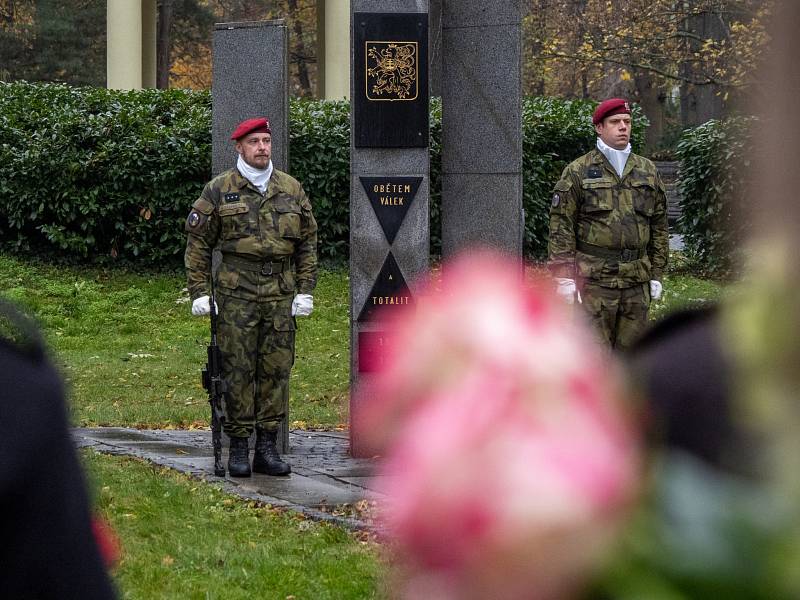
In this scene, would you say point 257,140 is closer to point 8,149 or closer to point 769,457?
point 769,457

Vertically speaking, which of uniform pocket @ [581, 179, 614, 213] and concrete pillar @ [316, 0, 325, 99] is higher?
concrete pillar @ [316, 0, 325, 99]

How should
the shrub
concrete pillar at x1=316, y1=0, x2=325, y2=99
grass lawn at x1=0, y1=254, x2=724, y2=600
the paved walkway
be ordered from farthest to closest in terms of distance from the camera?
1. concrete pillar at x1=316, y1=0, x2=325, y2=99
2. the shrub
3. the paved walkway
4. grass lawn at x1=0, y1=254, x2=724, y2=600

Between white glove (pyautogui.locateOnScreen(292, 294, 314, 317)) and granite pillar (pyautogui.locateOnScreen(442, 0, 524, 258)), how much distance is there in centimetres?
151

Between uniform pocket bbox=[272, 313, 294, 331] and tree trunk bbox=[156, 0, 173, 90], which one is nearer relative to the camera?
uniform pocket bbox=[272, 313, 294, 331]

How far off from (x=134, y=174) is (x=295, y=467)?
998 centimetres

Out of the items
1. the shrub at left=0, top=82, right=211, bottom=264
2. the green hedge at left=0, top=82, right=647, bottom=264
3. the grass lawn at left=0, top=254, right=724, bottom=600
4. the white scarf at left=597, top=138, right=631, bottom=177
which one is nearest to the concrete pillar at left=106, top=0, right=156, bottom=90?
the green hedge at left=0, top=82, right=647, bottom=264

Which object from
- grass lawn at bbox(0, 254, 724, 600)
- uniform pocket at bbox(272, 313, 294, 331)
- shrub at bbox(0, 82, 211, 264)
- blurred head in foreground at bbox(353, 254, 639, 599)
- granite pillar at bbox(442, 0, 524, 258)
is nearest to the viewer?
blurred head in foreground at bbox(353, 254, 639, 599)

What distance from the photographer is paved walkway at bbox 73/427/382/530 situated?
310 inches

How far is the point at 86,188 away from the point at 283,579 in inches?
523

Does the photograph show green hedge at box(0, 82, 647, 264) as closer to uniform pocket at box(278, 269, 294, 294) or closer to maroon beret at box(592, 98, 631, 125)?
maroon beret at box(592, 98, 631, 125)

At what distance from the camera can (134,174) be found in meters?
18.5

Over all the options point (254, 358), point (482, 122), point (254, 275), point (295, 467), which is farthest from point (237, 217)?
point (482, 122)

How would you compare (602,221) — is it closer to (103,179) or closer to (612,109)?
(612,109)

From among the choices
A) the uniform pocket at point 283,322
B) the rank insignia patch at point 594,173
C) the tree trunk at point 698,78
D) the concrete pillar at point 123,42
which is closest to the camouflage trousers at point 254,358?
the uniform pocket at point 283,322
